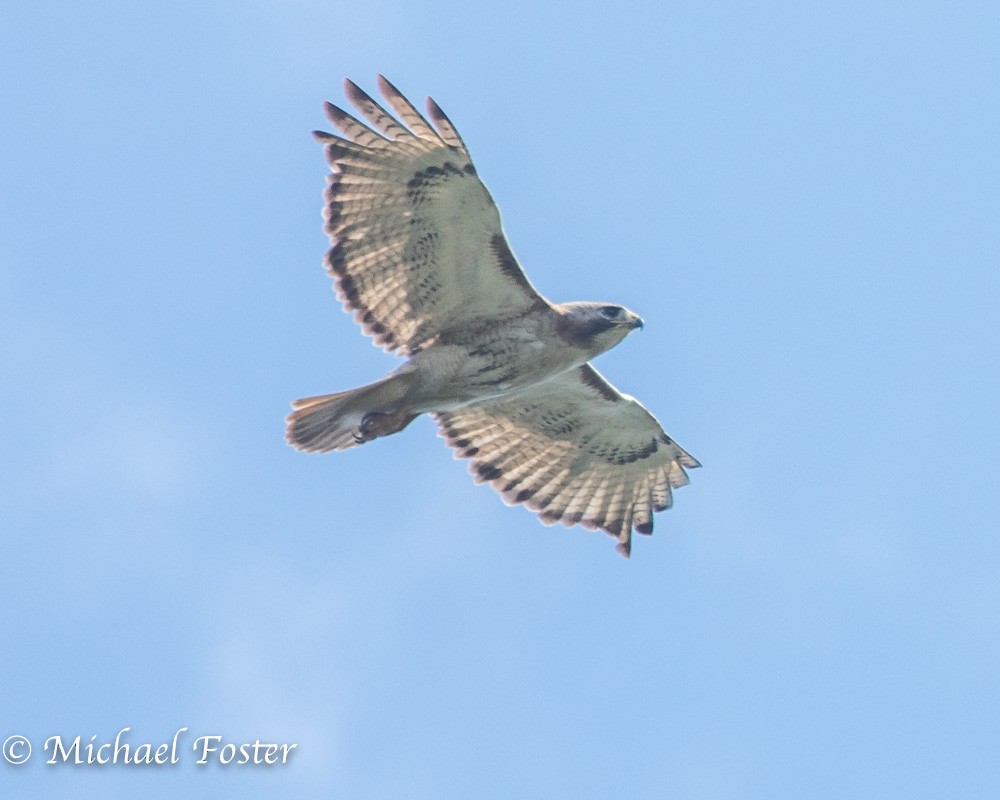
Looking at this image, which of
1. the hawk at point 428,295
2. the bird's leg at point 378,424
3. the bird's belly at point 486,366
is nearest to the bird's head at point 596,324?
the hawk at point 428,295

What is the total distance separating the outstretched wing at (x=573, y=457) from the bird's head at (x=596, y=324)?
4.24 feet

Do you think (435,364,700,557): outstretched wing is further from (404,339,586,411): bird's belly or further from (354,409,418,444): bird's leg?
(354,409,418,444): bird's leg

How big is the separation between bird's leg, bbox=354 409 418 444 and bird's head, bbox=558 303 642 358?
151cm

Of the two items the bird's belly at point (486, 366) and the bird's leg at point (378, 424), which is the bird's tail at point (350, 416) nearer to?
the bird's leg at point (378, 424)

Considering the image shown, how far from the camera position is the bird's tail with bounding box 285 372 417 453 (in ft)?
41.9

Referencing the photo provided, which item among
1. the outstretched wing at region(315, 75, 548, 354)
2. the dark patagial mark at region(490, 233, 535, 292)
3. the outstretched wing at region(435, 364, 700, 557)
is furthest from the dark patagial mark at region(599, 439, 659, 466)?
the dark patagial mark at region(490, 233, 535, 292)

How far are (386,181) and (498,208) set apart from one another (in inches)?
36.8

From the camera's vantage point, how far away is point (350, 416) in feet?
42.4

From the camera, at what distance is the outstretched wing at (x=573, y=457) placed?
14.2 meters

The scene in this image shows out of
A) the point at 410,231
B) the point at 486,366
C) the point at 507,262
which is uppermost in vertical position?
the point at 410,231

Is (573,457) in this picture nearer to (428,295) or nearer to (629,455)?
(629,455)

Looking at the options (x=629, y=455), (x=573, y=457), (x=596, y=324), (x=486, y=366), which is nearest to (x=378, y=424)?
(x=486, y=366)

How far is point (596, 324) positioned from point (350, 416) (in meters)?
2.12

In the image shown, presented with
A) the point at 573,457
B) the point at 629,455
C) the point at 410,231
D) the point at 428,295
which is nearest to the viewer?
the point at 410,231
